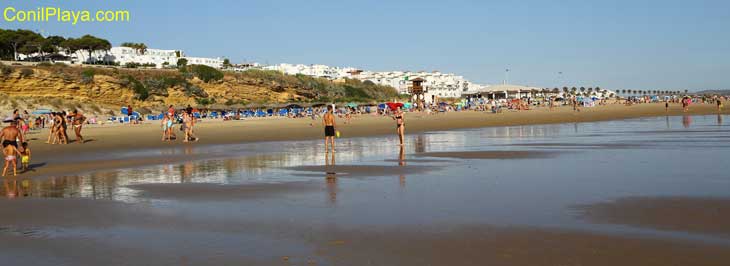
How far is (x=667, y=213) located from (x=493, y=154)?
792 cm

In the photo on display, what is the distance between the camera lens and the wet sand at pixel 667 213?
18.9 feet

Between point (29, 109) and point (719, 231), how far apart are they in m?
44.9

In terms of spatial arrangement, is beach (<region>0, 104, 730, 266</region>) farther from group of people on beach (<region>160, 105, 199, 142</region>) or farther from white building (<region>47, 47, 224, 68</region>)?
white building (<region>47, 47, 224, 68</region>)

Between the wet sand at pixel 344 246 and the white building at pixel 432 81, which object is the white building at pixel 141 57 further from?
the wet sand at pixel 344 246

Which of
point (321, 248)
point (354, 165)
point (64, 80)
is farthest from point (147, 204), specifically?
point (64, 80)

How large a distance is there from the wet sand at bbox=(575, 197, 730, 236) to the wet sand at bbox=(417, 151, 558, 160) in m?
6.19

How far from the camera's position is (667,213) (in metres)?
6.47

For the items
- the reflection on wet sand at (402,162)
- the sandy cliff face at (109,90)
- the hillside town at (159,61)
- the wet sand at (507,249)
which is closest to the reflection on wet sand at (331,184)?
the reflection on wet sand at (402,162)

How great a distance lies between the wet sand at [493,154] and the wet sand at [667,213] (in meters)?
6.19

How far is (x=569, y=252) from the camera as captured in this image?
4.87m

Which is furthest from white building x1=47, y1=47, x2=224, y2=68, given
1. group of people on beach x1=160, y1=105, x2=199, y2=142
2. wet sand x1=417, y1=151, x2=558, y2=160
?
wet sand x1=417, y1=151, x2=558, y2=160

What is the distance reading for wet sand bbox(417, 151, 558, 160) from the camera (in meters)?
13.7

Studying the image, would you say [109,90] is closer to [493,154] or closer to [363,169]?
[493,154]

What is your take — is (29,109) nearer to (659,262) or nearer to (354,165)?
(354,165)
